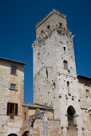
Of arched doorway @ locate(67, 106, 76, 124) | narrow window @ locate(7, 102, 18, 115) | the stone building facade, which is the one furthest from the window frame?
arched doorway @ locate(67, 106, 76, 124)

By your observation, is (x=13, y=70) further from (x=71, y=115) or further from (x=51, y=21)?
(x=51, y=21)

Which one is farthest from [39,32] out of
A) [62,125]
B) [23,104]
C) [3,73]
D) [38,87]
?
[62,125]

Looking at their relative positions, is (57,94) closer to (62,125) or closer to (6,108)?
(62,125)

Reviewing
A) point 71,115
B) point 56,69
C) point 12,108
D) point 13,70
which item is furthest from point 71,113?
point 13,70

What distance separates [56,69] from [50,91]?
150 inches

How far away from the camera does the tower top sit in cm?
3459

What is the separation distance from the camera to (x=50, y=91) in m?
29.0

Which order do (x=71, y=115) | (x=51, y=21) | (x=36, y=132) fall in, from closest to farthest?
(x=36, y=132)
(x=71, y=115)
(x=51, y=21)

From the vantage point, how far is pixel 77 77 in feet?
103

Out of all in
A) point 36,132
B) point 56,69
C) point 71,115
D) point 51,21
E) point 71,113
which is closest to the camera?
point 36,132

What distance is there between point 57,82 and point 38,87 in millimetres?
5556

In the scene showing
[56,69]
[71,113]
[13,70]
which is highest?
[56,69]

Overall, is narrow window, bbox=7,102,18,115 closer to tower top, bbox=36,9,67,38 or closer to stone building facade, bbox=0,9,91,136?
stone building facade, bbox=0,9,91,136

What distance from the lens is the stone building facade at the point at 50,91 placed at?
23.8 m
